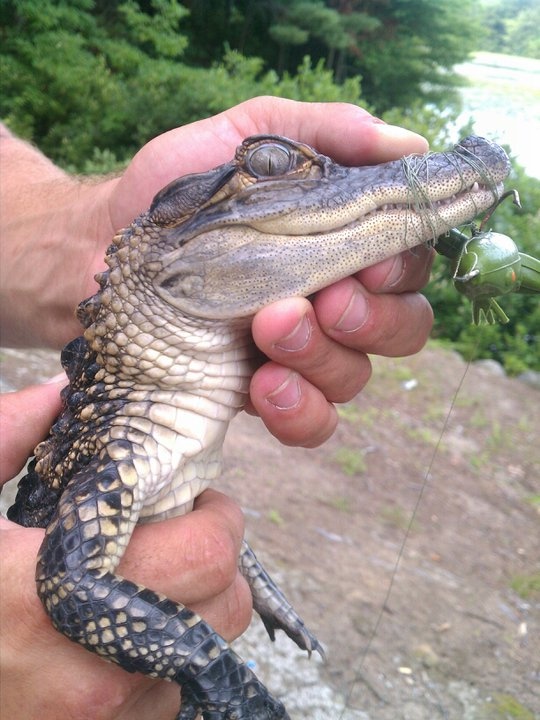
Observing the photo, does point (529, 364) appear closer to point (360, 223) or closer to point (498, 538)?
point (498, 538)

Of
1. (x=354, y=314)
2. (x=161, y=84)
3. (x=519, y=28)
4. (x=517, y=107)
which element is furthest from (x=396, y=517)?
(x=161, y=84)

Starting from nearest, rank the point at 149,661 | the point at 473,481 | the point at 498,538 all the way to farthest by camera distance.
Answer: the point at 149,661
the point at 498,538
the point at 473,481

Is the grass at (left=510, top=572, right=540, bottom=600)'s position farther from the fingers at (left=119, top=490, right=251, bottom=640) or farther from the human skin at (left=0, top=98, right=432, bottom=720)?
the fingers at (left=119, top=490, right=251, bottom=640)

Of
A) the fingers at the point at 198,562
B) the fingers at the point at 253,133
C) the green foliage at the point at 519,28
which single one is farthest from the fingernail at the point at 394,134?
the green foliage at the point at 519,28

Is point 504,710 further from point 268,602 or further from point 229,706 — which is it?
point 229,706

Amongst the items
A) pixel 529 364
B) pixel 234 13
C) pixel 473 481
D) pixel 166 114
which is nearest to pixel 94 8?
pixel 166 114
